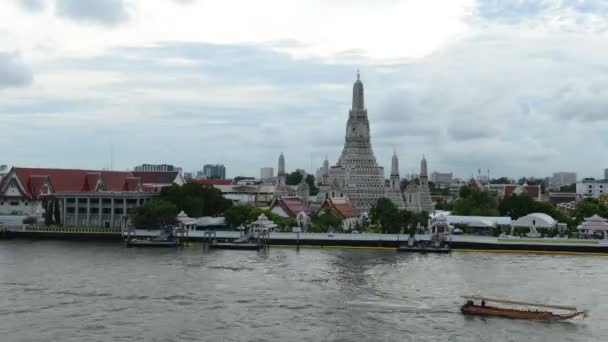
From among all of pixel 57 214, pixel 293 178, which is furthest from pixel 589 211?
pixel 293 178

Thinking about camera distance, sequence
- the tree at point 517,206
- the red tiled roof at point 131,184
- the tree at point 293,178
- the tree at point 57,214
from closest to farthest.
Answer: the tree at point 57,214, the tree at point 517,206, the red tiled roof at point 131,184, the tree at point 293,178

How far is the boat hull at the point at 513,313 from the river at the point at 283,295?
458 millimetres

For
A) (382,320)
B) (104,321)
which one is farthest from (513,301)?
(104,321)

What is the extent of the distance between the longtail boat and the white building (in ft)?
360

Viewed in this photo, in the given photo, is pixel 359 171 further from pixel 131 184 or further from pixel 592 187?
pixel 592 187

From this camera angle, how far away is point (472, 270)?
143 ft

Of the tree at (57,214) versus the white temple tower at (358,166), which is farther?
the white temple tower at (358,166)

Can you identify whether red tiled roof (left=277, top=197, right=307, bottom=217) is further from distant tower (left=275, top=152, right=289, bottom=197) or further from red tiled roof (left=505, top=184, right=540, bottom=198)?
red tiled roof (left=505, top=184, right=540, bottom=198)

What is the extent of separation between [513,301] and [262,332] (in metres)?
11.0

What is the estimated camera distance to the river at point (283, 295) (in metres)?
27.9

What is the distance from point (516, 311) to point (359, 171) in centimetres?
5933

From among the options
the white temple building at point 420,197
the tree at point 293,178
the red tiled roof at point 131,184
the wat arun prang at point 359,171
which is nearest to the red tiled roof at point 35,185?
the red tiled roof at point 131,184

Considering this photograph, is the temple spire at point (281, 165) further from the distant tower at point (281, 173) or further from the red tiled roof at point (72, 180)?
the red tiled roof at point (72, 180)

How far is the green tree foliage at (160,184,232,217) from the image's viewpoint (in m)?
67.5
